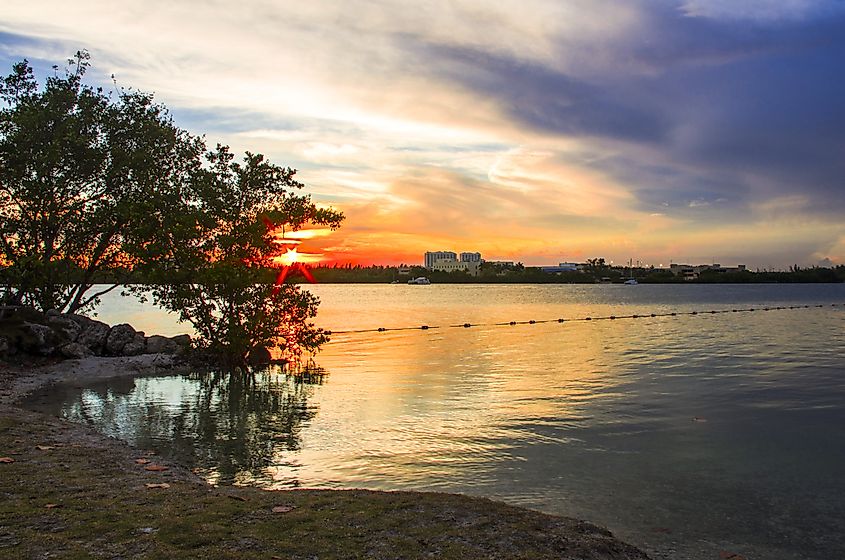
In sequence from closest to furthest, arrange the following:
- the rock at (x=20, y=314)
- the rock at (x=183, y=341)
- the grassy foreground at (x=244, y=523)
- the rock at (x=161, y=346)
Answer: the grassy foreground at (x=244, y=523) < the rock at (x=20, y=314) < the rock at (x=183, y=341) < the rock at (x=161, y=346)

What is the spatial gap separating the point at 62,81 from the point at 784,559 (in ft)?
109

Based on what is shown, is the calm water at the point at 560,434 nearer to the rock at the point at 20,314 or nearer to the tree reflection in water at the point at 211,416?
the tree reflection in water at the point at 211,416

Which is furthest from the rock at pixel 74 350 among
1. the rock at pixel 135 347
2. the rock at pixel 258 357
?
the rock at pixel 258 357

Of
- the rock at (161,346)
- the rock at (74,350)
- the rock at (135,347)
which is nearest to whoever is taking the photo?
the rock at (74,350)

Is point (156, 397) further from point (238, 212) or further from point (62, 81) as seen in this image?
point (62, 81)

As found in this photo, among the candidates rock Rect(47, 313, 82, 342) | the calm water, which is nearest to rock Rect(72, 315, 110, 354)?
rock Rect(47, 313, 82, 342)

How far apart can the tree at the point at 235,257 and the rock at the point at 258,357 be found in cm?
34

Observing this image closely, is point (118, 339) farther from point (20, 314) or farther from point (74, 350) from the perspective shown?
point (20, 314)

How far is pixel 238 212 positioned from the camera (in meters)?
30.4

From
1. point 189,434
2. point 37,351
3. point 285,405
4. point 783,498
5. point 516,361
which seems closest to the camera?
point 783,498

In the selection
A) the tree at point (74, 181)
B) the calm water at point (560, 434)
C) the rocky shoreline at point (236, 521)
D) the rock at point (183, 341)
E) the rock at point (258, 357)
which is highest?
the tree at point (74, 181)

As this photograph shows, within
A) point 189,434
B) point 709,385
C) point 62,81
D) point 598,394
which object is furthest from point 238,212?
point 709,385

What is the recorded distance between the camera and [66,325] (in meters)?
29.1

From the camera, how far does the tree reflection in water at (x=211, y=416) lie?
1416cm
